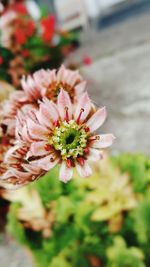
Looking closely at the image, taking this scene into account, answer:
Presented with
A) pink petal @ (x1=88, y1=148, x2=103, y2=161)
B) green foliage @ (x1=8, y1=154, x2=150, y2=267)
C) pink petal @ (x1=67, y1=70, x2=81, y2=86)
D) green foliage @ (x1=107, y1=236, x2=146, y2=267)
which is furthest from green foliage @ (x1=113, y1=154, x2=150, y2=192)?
pink petal @ (x1=88, y1=148, x2=103, y2=161)

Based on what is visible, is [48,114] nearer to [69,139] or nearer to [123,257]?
[69,139]

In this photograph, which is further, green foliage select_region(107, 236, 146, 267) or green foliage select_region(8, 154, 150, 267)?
green foliage select_region(8, 154, 150, 267)

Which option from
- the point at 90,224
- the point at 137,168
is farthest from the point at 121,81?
the point at 90,224

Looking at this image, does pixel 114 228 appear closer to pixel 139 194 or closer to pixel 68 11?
pixel 139 194

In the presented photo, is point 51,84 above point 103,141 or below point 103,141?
above

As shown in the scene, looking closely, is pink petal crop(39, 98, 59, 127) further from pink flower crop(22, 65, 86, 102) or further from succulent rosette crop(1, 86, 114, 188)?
pink flower crop(22, 65, 86, 102)

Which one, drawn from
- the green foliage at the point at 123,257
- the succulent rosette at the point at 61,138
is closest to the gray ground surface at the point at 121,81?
the green foliage at the point at 123,257

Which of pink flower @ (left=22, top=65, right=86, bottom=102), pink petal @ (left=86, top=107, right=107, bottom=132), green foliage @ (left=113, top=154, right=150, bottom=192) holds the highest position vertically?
green foliage @ (left=113, top=154, right=150, bottom=192)

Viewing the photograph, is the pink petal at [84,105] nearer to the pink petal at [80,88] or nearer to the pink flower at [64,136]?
the pink flower at [64,136]

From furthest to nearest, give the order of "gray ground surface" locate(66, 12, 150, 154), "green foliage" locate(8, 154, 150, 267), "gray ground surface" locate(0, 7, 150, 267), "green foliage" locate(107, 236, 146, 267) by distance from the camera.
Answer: "gray ground surface" locate(66, 12, 150, 154)
"gray ground surface" locate(0, 7, 150, 267)
"green foliage" locate(8, 154, 150, 267)
"green foliage" locate(107, 236, 146, 267)
